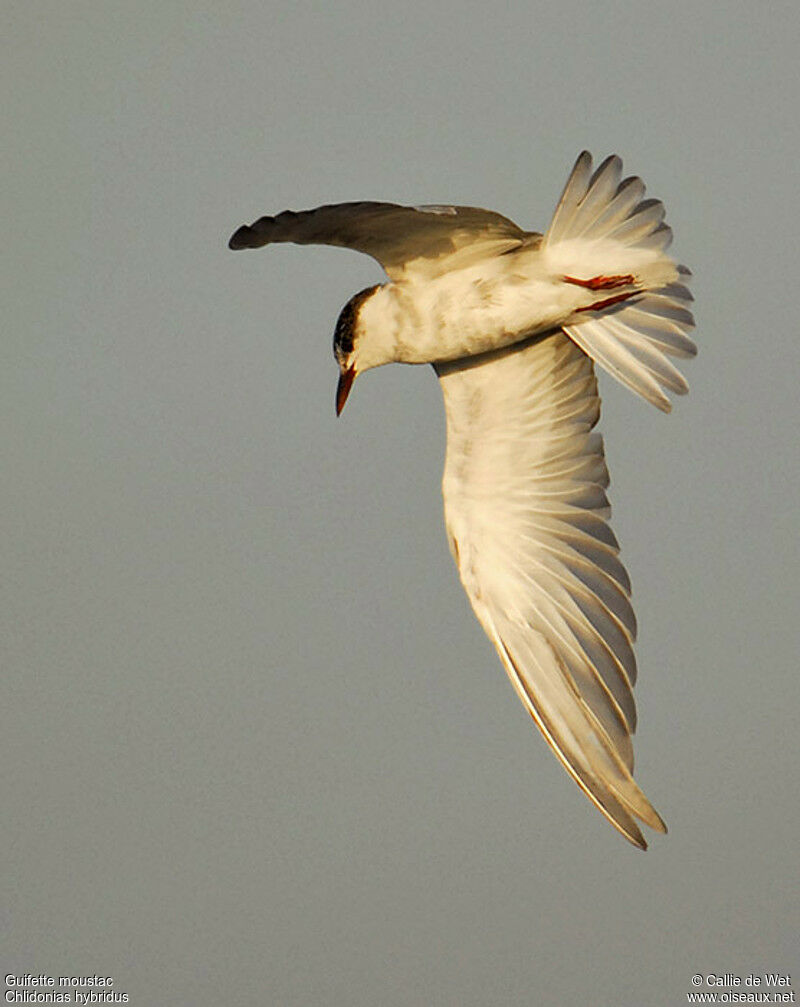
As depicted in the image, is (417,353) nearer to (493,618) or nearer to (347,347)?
(347,347)

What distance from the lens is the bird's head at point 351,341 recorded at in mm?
7324

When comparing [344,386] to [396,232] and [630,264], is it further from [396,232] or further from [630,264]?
[630,264]

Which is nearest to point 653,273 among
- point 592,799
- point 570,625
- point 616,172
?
point 616,172

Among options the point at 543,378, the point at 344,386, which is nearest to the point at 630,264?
the point at 543,378

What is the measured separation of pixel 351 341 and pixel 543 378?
0.97m

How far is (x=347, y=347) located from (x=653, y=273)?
1.32 metres

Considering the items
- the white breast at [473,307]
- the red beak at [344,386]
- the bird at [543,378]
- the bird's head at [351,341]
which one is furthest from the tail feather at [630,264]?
the red beak at [344,386]

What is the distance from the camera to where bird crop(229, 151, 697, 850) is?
6.99 metres

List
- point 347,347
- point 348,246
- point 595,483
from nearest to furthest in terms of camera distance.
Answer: point 348,246, point 347,347, point 595,483

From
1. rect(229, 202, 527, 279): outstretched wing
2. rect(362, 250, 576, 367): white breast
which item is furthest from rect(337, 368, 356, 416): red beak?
rect(229, 202, 527, 279): outstretched wing

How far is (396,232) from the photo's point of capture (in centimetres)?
681

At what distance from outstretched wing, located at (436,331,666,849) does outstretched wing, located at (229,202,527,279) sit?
81cm

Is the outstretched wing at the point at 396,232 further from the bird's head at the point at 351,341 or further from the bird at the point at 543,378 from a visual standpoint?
the bird's head at the point at 351,341

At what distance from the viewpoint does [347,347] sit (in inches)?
291
